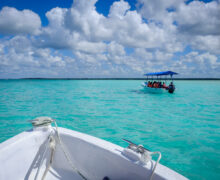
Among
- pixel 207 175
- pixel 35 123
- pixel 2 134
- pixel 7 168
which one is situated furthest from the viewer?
pixel 2 134

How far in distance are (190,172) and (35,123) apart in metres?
4.47

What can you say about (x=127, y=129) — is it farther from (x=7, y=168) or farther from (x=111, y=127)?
(x=7, y=168)

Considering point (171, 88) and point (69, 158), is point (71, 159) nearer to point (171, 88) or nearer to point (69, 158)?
point (69, 158)

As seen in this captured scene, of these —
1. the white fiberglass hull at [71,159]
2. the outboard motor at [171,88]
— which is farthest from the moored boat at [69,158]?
the outboard motor at [171,88]

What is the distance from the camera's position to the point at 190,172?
4125 mm

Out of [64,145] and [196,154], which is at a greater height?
[64,145]

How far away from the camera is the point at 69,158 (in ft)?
8.81

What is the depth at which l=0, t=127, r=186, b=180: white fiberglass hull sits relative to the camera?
2002 millimetres

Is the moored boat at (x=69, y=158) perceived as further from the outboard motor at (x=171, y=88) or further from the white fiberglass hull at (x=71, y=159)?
the outboard motor at (x=171, y=88)

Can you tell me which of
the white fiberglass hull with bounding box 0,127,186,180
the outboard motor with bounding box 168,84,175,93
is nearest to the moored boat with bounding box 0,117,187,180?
the white fiberglass hull with bounding box 0,127,186,180

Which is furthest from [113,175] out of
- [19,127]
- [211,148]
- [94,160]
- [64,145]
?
[19,127]

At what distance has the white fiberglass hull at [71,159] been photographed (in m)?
2.00

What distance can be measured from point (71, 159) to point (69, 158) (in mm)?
46

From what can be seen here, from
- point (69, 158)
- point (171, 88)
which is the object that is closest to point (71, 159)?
point (69, 158)
